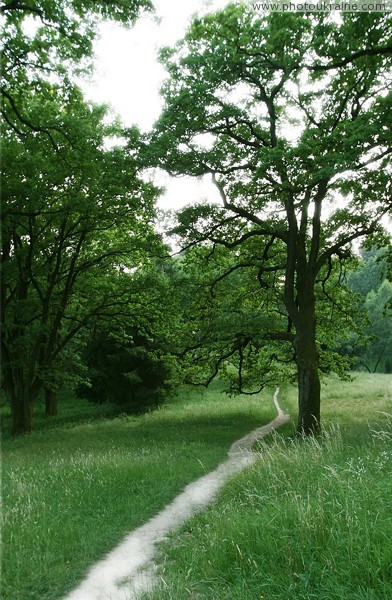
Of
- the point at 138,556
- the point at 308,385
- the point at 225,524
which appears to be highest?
the point at 308,385

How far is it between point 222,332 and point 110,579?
11177 millimetres

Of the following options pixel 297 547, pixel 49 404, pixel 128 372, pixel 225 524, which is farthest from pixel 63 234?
pixel 297 547

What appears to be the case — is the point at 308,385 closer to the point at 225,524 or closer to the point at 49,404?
the point at 225,524

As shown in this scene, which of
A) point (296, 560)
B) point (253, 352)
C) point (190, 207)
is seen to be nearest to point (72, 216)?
point (190, 207)

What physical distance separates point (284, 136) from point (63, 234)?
34.3ft

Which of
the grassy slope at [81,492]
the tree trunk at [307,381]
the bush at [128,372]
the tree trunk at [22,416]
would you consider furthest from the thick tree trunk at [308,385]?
the bush at [128,372]

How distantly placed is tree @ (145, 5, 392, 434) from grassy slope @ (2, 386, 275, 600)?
3.97 m

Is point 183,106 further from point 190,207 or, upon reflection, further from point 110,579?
point 110,579

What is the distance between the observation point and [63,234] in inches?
781

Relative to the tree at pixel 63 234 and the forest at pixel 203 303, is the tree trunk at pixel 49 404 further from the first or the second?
the tree at pixel 63 234

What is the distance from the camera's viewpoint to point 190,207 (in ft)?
52.5

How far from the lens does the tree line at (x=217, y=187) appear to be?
35.9 feet

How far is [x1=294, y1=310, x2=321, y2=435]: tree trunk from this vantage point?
15.0 m

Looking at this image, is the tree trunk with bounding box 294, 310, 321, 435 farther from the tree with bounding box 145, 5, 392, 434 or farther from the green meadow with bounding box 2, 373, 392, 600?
the green meadow with bounding box 2, 373, 392, 600
